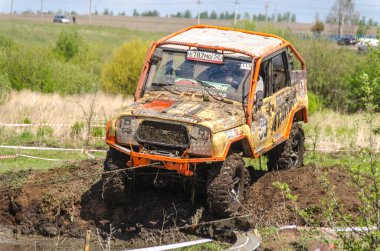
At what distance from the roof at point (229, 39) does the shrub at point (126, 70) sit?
20.7 m

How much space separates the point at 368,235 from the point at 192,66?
15.1 feet

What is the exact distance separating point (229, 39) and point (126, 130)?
265 cm

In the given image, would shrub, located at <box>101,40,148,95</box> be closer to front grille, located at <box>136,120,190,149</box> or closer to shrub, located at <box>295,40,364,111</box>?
shrub, located at <box>295,40,364,111</box>

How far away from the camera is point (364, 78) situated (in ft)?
27.8

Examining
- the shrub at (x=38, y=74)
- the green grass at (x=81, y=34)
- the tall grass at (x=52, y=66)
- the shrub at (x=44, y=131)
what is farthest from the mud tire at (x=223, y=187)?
the green grass at (x=81, y=34)

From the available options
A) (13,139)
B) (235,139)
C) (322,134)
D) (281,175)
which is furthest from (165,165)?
(322,134)

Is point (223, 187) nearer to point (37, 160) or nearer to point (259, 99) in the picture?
point (259, 99)

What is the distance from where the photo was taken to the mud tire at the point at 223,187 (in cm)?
1071

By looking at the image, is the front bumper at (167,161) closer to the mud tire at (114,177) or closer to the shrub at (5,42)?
the mud tire at (114,177)

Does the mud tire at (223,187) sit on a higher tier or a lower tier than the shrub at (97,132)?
higher

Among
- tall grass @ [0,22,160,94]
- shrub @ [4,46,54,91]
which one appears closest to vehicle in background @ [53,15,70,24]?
tall grass @ [0,22,160,94]

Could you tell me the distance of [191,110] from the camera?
11.0 meters

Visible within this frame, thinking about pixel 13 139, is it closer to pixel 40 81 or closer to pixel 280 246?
pixel 280 246

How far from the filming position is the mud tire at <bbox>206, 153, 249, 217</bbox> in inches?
422
